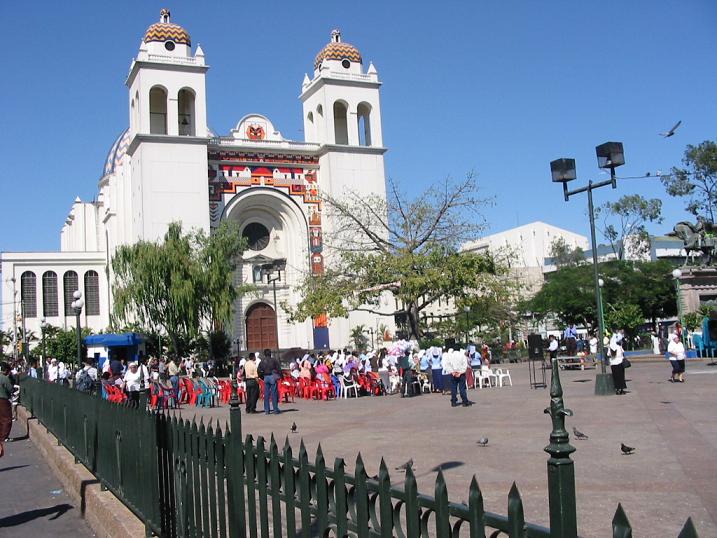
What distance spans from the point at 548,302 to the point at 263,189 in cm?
1919

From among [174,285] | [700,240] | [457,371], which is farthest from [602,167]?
[174,285]

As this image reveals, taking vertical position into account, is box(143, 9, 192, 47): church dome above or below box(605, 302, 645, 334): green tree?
above

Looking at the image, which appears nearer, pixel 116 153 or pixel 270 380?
pixel 270 380

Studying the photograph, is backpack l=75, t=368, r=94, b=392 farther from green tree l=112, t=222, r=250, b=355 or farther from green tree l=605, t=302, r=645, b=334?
green tree l=605, t=302, r=645, b=334

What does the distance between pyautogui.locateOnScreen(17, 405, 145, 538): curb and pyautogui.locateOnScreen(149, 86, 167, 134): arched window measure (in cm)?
4005

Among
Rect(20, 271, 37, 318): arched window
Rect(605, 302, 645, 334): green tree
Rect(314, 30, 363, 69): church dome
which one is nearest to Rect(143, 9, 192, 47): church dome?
Rect(314, 30, 363, 69): church dome

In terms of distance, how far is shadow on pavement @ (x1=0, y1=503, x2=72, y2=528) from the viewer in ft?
25.5

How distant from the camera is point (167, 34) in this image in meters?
47.3

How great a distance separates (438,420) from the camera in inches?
555

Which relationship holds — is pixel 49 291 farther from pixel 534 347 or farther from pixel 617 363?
pixel 617 363

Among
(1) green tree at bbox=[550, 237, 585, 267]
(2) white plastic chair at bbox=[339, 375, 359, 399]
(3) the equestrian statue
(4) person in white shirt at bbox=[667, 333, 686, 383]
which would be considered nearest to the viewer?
(4) person in white shirt at bbox=[667, 333, 686, 383]

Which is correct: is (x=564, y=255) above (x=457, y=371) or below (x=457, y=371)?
above

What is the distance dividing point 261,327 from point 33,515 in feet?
135

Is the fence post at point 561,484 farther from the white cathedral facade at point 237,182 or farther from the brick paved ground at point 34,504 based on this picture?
the white cathedral facade at point 237,182
